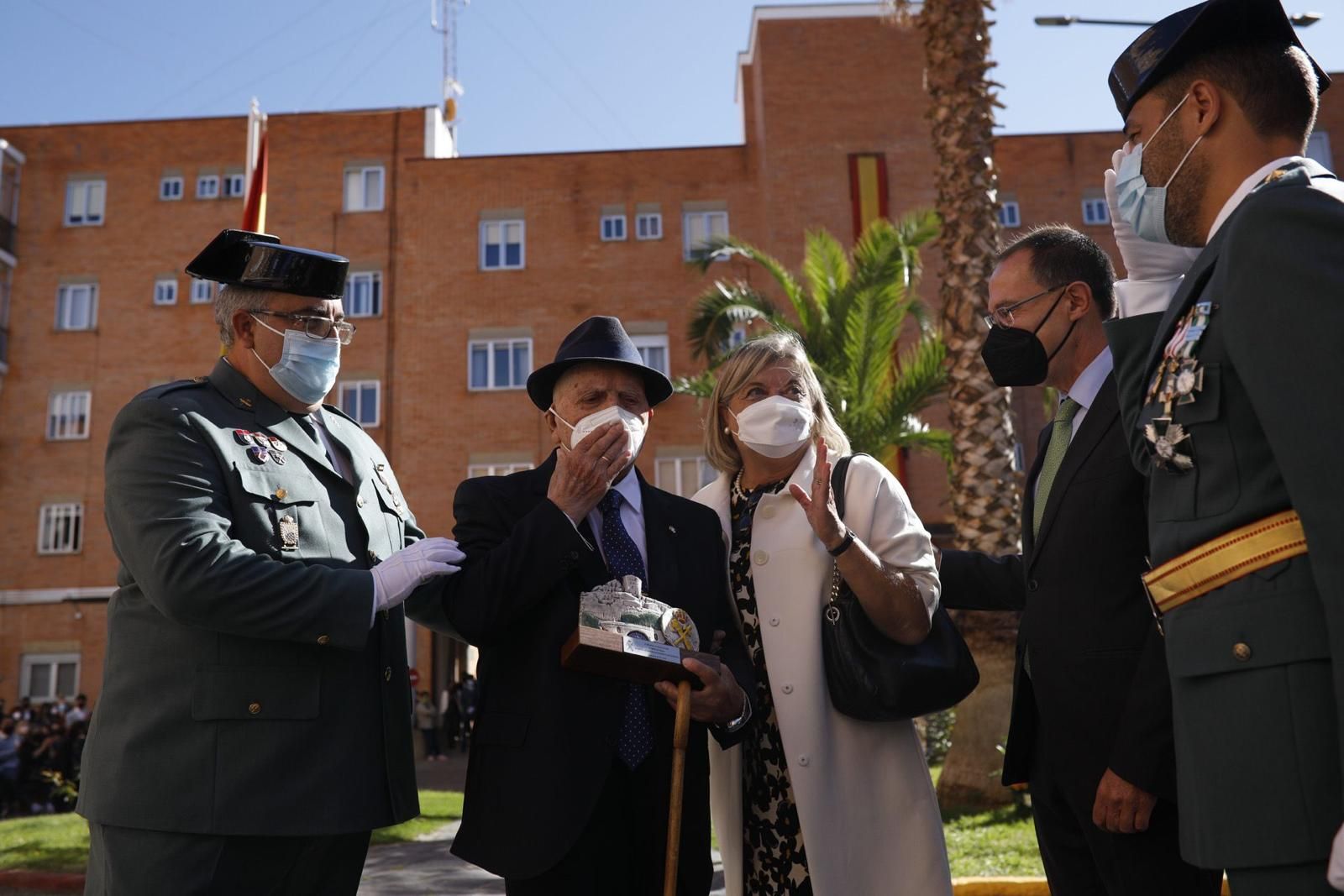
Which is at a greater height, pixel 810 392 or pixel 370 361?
Result: pixel 370 361

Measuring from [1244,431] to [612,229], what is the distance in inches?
1133

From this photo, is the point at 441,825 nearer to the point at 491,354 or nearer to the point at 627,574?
the point at 627,574

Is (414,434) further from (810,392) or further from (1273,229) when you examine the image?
(1273,229)

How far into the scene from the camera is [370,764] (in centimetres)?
334

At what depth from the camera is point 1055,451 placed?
3.77 metres

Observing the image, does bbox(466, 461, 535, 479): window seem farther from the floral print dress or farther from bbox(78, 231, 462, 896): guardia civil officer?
bbox(78, 231, 462, 896): guardia civil officer

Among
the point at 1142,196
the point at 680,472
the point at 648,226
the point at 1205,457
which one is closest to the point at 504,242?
the point at 648,226

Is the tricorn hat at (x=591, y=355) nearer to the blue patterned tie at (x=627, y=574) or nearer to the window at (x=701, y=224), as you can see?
the blue patterned tie at (x=627, y=574)

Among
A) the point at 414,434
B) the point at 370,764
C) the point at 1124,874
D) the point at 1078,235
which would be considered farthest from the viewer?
the point at 414,434

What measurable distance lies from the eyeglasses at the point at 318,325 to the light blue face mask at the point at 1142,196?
229 centimetres

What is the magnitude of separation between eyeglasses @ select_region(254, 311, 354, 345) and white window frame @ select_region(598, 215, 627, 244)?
87.6 ft

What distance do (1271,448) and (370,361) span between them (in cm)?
2914

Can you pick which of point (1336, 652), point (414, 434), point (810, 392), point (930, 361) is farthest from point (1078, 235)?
point (414, 434)

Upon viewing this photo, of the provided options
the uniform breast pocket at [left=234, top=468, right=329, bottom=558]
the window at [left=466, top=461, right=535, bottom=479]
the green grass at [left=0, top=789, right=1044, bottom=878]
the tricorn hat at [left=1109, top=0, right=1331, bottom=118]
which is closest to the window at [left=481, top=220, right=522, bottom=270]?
the window at [left=466, top=461, right=535, bottom=479]
